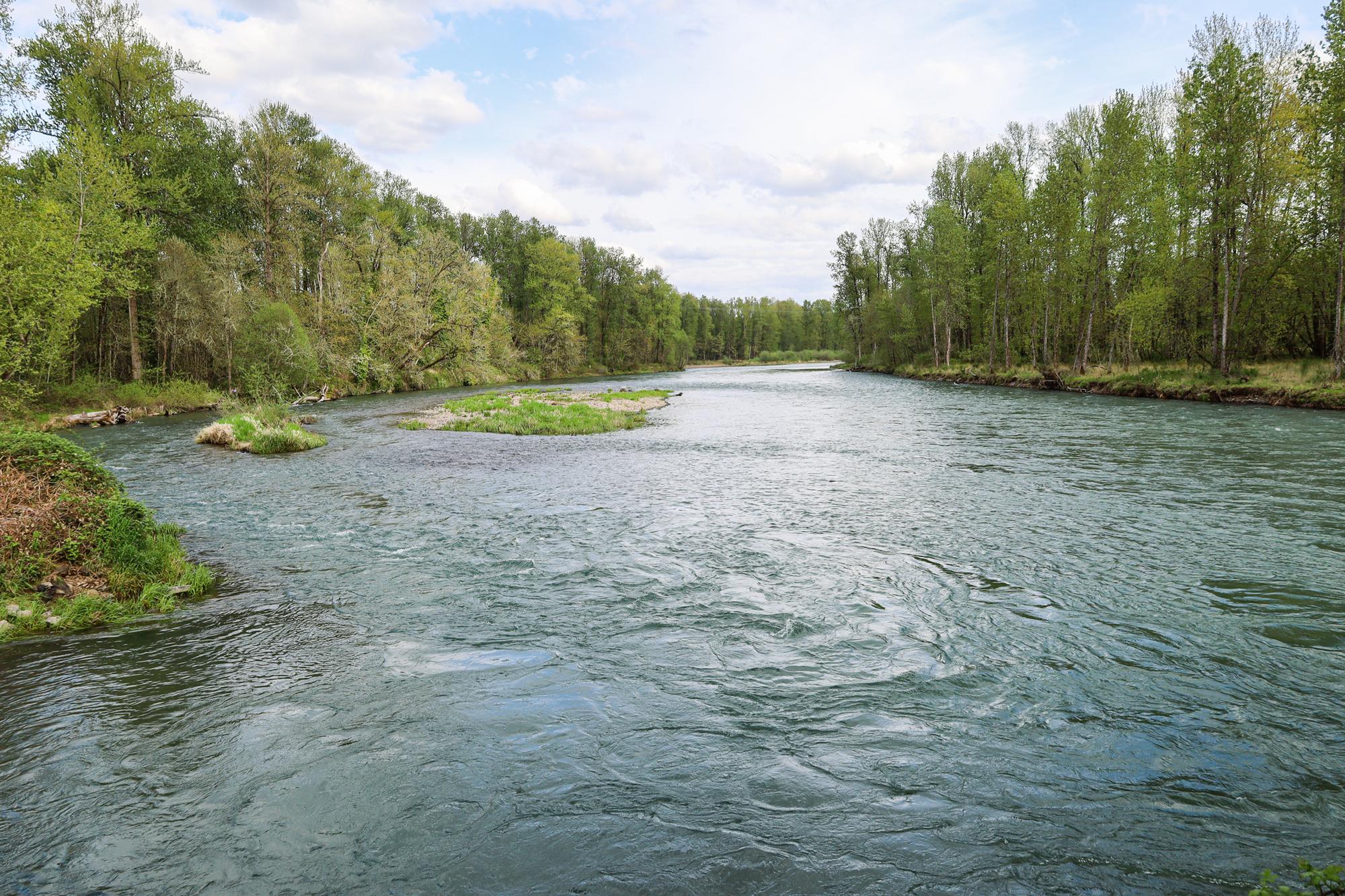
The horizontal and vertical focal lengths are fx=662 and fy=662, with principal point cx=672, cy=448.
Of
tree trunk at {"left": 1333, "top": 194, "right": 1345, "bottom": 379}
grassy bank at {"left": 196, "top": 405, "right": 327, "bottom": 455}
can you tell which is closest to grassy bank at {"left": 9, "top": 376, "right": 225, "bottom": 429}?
grassy bank at {"left": 196, "top": 405, "right": 327, "bottom": 455}

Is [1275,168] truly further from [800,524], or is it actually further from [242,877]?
[242,877]

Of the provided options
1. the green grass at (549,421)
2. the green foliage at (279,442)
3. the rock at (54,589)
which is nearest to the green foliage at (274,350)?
the green grass at (549,421)

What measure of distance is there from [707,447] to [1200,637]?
1559cm

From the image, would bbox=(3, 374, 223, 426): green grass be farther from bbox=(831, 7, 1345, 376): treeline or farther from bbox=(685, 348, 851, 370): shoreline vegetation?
bbox=(685, 348, 851, 370): shoreline vegetation

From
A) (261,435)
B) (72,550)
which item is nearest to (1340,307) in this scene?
(72,550)

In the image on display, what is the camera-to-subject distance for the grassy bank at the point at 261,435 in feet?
66.3

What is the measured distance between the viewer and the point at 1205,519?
35.2ft

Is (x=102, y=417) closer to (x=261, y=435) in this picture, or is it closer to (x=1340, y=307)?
(x=261, y=435)

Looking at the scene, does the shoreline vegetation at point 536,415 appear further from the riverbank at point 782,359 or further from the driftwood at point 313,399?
the riverbank at point 782,359

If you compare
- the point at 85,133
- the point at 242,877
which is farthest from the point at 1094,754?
the point at 85,133

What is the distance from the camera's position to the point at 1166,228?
4081 cm

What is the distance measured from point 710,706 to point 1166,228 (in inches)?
1929

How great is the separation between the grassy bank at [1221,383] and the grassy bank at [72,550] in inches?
1394

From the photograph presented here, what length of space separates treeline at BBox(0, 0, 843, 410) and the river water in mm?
20154
